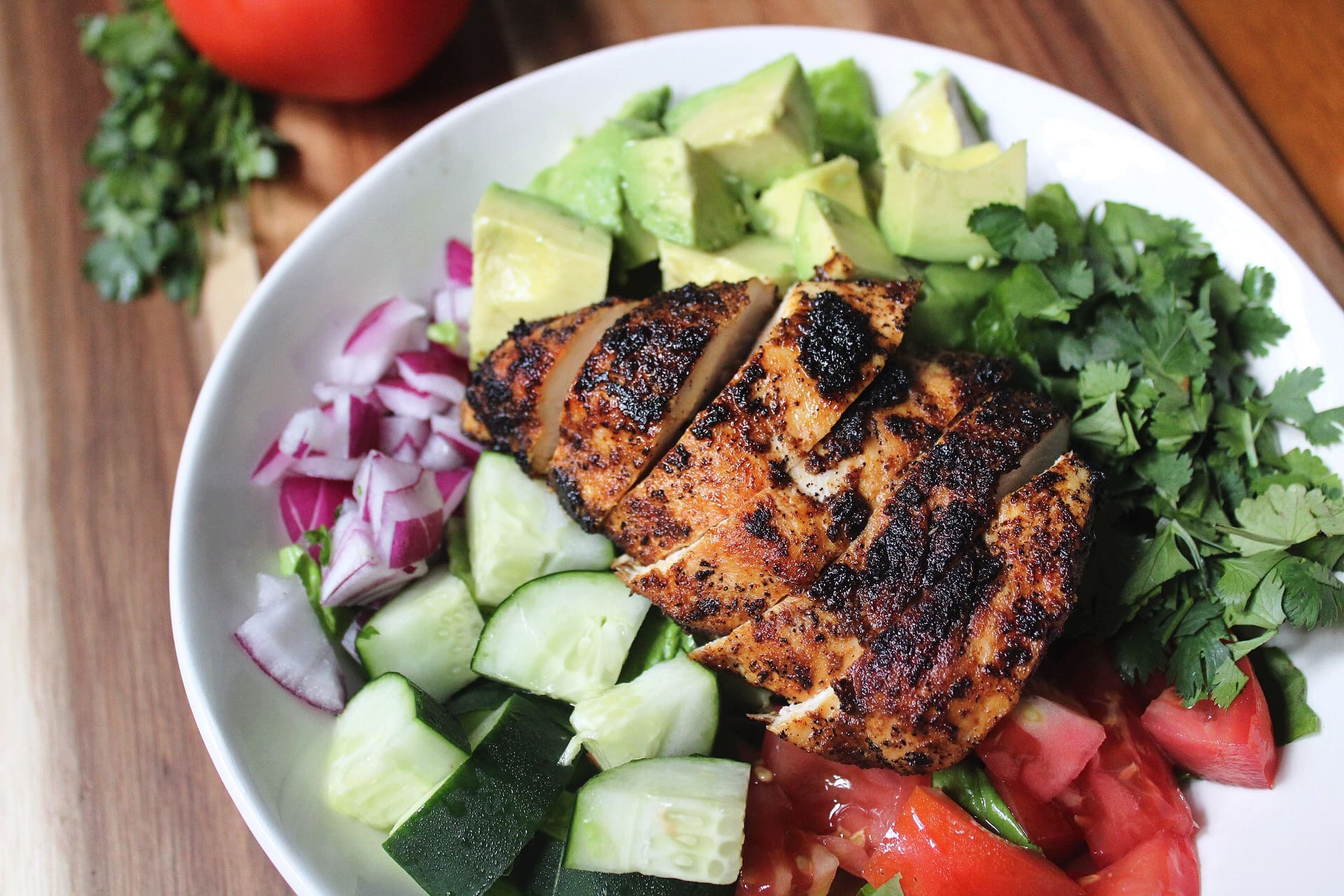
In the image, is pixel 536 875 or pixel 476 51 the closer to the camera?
pixel 536 875

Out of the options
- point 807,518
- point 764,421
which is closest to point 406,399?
point 764,421

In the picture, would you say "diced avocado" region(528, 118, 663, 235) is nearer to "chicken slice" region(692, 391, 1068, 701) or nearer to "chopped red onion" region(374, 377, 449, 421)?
"chopped red onion" region(374, 377, 449, 421)

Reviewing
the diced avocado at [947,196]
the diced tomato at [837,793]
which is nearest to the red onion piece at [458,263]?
the diced avocado at [947,196]

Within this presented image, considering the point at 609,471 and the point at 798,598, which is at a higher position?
Result: the point at 609,471

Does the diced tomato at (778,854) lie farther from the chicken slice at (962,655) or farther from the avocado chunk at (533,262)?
the avocado chunk at (533,262)

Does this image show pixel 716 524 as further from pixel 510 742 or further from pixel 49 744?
pixel 49 744

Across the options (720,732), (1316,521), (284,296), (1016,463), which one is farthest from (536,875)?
(1316,521)

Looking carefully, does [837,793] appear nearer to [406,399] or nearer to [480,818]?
[480,818]

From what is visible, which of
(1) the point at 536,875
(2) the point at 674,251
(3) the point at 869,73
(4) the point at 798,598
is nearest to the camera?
(4) the point at 798,598
